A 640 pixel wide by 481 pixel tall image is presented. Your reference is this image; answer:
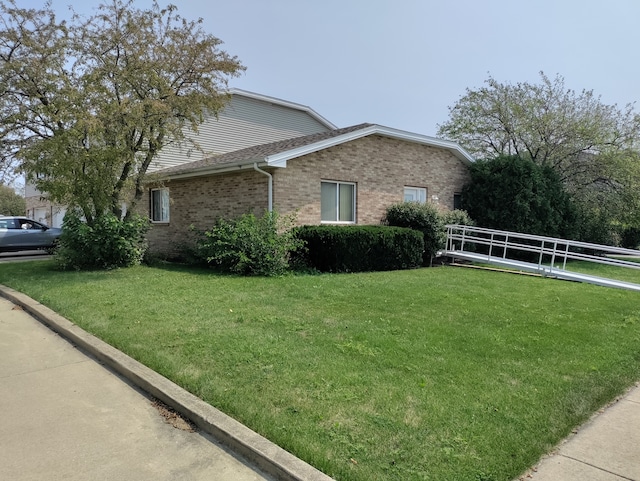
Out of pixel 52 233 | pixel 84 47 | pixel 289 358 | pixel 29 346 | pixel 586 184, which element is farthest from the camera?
pixel 586 184

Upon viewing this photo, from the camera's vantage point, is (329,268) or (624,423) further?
(329,268)

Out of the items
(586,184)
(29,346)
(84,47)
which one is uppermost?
(84,47)

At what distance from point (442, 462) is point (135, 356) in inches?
139

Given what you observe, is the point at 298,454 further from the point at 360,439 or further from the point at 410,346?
the point at 410,346

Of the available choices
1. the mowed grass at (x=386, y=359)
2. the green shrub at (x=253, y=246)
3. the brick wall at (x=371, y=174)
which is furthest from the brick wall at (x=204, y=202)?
the mowed grass at (x=386, y=359)

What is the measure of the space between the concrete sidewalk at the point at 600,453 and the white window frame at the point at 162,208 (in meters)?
15.1

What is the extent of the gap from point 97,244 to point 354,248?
266 inches

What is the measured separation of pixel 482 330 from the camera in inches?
243

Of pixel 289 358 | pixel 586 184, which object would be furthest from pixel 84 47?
pixel 586 184

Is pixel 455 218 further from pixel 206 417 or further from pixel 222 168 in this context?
pixel 206 417

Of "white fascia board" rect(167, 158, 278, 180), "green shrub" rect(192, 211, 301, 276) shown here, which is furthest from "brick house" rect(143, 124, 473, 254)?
"green shrub" rect(192, 211, 301, 276)

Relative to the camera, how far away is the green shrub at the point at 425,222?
1402cm

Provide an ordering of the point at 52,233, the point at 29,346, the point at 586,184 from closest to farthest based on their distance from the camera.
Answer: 1. the point at 29,346
2. the point at 52,233
3. the point at 586,184

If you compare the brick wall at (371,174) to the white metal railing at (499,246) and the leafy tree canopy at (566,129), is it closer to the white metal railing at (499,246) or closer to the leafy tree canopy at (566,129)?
the white metal railing at (499,246)
